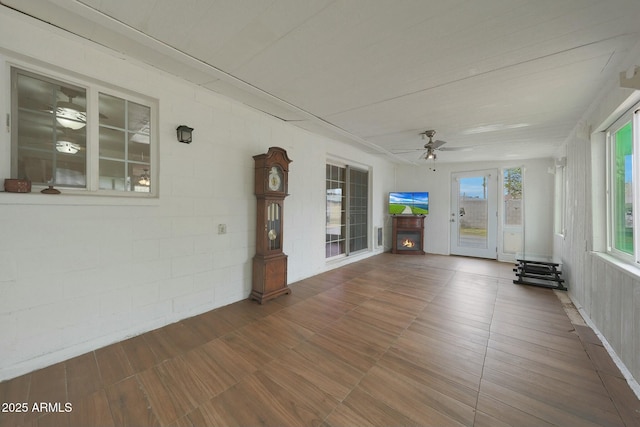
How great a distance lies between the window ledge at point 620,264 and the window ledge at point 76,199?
406cm

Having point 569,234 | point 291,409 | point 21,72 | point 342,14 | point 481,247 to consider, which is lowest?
point 291,409

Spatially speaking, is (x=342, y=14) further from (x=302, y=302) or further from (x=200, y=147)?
(x=302, y=302)

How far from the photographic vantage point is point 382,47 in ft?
6.23

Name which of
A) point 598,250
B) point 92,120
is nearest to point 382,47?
point 92,120

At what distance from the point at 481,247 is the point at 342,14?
635 cm

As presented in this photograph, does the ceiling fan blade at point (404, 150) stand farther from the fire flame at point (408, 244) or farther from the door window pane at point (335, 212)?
the fire flame at point (408, 244)

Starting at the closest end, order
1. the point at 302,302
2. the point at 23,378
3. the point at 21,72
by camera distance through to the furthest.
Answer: the point at 23,378
the point at 21,72
the point at 302,302

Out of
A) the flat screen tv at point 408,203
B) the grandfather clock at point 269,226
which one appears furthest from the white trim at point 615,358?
the flat screen tv at point 408,203

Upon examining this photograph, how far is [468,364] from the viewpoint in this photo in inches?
75.6

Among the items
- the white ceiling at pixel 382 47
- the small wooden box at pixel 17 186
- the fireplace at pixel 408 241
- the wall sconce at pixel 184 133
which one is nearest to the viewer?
the white ceiling at pixel 382 47

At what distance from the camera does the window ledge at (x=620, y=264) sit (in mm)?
1854

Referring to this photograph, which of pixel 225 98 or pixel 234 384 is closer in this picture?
pixel 234 384

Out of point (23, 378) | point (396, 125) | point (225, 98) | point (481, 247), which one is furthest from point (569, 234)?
point (23, 378)

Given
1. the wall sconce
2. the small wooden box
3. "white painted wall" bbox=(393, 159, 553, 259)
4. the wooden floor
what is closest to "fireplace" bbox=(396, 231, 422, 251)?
"white painted wall" bbox=(393, 159, 553, 259)
